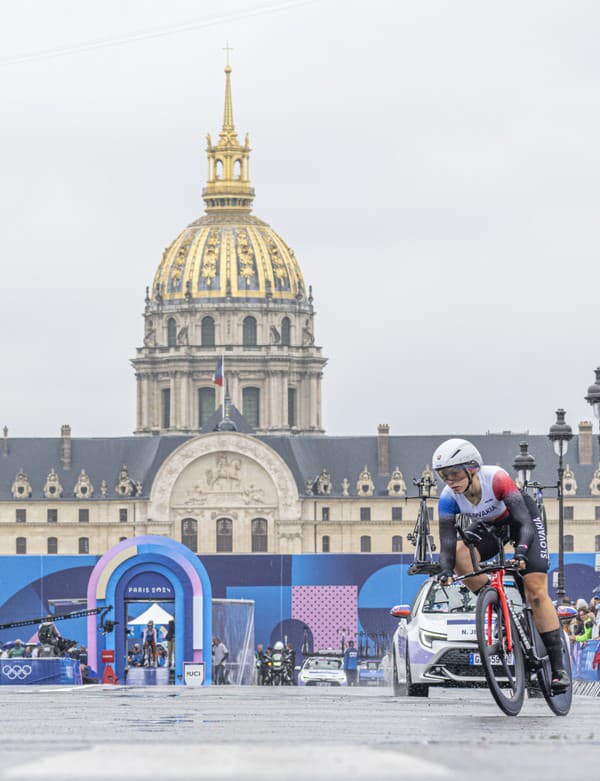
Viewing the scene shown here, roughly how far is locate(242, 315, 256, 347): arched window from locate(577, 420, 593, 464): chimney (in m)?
37.0

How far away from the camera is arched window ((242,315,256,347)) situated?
180500 mm

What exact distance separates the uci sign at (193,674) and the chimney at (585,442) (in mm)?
111247

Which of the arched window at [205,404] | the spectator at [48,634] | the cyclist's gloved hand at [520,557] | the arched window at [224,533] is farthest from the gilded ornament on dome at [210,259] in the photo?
the cyclist's gloved hand at [520,557]

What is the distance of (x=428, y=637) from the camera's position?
18109 millimetres

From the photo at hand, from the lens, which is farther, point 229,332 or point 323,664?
point 229,332

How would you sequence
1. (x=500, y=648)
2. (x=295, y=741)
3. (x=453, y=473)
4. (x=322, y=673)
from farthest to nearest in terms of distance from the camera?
(x=322, y=673) → (x=453, y=473) → (x=500, y=648) → (x=295, y=741)

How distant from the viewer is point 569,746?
10305 mm

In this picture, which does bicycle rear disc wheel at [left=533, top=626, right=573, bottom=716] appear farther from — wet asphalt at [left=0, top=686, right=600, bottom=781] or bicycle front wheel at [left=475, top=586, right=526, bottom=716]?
bicycle front wheel at [left=475, top=586, right=526, bottom=716]

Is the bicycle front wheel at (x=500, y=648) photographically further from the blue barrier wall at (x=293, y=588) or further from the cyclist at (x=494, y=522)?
the blue barrier wall at (x=293, y=588)

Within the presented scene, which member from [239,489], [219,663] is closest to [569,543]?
[239,489]

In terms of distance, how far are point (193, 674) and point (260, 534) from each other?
107877mm

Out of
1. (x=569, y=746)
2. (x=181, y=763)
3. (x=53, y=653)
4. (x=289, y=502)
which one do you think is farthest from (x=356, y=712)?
(x=289, y=502)

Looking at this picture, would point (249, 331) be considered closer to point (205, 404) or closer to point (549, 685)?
point (205, 404)

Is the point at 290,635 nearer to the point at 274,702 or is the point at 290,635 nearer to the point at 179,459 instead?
the point at 179,459
